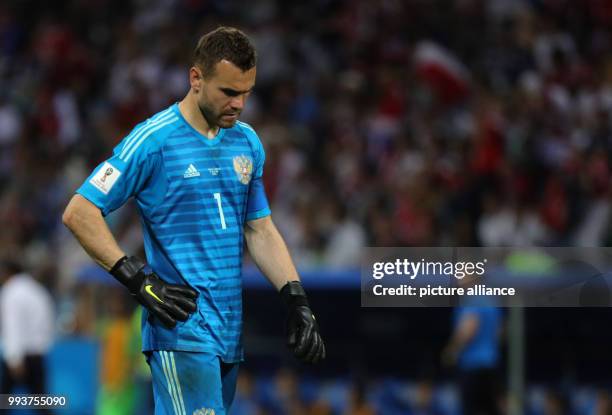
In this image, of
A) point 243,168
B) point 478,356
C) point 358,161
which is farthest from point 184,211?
point 358,161

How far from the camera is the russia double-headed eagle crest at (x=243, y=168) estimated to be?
15.6ft

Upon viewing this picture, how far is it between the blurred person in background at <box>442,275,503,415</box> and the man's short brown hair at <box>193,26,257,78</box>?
529cm

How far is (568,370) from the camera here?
9.45 meters

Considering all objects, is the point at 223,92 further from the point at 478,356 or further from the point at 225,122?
the point at 478,356

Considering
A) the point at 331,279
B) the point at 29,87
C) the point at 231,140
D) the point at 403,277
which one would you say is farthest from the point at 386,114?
the point at 231,140

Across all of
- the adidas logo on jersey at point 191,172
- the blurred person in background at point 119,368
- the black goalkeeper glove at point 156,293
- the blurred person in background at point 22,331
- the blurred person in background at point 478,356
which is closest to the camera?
the black goalkeeper glove at point 156,293

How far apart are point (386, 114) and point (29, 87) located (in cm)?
522

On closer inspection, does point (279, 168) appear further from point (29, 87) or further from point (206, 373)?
point (206, 373)

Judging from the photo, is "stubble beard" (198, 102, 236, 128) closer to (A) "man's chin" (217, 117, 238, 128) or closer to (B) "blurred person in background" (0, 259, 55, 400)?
(A) "man's chin" (217, 117, 238, 128)

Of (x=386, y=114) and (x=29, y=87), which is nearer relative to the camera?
(x=386, y=114)

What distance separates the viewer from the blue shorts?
4.55 meters

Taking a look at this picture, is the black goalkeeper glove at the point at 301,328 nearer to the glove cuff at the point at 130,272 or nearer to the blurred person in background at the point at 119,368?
the glove cuff at the point at 130,272

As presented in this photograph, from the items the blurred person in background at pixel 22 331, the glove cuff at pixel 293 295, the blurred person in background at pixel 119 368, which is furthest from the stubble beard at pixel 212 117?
the blurred person in background at pixel 22 331

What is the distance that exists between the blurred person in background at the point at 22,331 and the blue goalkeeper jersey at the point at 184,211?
5813 mm
